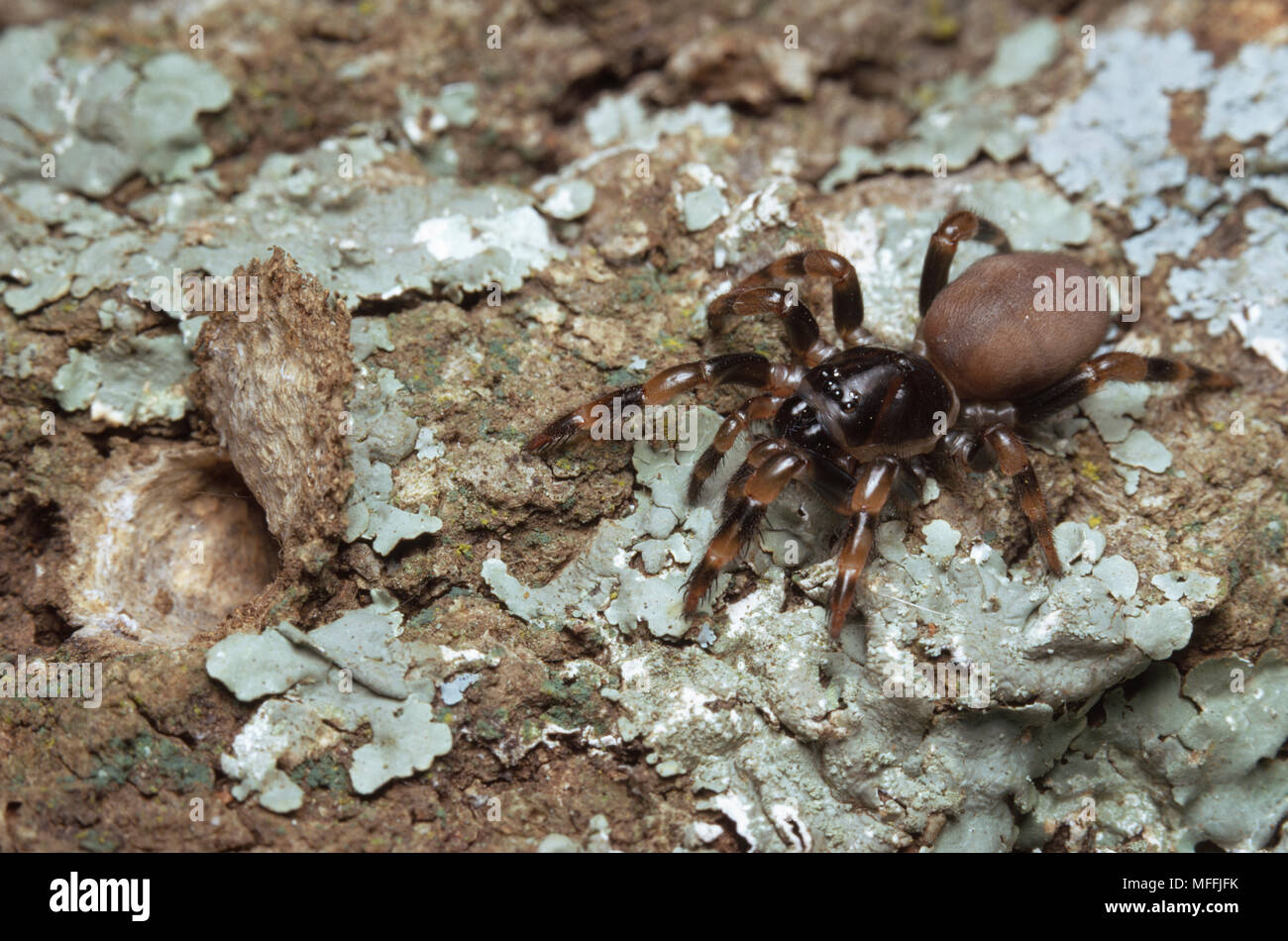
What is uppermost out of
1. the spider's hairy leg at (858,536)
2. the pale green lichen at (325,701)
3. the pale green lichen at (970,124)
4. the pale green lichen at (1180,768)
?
the pale green lichen at (970,124)

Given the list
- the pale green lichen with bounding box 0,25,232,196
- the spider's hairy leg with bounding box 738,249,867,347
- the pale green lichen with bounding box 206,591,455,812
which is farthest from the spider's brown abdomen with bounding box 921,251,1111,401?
the pale green lichen with bounding box 0,25,232,196

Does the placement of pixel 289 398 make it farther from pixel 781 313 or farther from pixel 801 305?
pixel 801 305

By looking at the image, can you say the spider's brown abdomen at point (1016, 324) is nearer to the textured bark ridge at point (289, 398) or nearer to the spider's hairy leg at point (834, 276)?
the spider's hairy leg at point (834, 276)

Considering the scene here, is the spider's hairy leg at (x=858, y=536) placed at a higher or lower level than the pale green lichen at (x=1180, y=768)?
higher


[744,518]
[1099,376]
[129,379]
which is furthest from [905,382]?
[129,379]

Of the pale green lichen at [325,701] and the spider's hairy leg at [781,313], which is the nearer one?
the pale green lichen at [325,701]

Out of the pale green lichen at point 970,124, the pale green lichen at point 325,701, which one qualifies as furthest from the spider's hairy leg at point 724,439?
the pale green lichen at point 970,124

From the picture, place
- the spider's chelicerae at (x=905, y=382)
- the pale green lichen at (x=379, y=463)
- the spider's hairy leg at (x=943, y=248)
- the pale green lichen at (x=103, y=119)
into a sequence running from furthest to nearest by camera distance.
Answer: the pale green lichen at (x=103, y=119) → the spider's hairy leg at (x=943, y=248) → the spider's chelicerae at (x=905, y=382) → the pale green lichen at (x=379, y=463)
